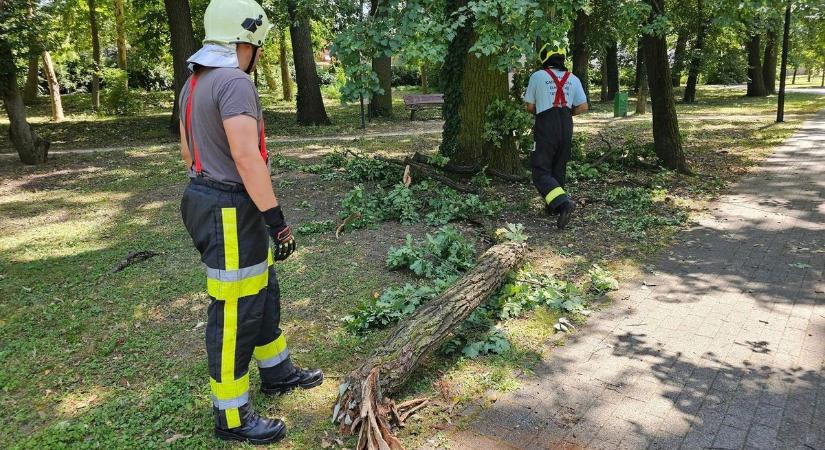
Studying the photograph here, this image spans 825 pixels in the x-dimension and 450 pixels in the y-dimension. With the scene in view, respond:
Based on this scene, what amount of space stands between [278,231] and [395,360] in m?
1.06

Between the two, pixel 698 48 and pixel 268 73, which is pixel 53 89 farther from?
pixel 698 48

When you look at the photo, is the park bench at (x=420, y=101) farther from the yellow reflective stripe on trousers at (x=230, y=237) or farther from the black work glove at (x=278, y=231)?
the yellow reflective stripe on trousers at (x=230, y=237)

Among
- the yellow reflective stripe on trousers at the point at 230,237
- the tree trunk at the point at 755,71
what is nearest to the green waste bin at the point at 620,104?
the tree trunk at the point at 755,71

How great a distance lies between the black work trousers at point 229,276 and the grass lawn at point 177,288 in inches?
15.4

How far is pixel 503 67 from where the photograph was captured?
589 centimetres

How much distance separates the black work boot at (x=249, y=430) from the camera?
3062mm

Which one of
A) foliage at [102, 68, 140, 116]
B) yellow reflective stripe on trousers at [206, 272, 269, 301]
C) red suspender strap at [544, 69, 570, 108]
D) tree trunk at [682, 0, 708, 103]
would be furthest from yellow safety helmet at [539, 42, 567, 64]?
tree trunk at [682, 0, 708, 103]

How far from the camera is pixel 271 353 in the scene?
3469 millimetres

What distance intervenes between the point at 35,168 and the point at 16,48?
7.27 feet

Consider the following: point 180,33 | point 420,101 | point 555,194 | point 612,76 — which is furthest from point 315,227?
point 612,76

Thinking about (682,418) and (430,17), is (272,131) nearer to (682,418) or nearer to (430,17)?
(430,17)

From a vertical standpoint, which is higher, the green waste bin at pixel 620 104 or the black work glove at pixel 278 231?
the green waste bin at pixel 620 104

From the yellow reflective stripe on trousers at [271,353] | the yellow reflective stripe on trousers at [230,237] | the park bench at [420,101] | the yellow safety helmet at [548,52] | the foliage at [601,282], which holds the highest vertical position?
the yellow safety helmet at [548,52]

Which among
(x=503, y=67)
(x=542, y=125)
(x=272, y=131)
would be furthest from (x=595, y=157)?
(x=272, y=131)
